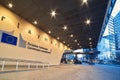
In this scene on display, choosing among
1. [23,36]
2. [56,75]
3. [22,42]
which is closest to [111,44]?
[23,36]

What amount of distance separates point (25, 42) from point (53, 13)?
4156 millimetres

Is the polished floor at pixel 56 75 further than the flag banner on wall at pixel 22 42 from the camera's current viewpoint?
No

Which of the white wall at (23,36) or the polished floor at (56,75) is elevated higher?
the white wall at (23,36)

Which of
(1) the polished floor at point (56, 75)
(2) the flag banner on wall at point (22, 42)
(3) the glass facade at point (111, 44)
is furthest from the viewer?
(3) the glass facade at point (111, 44)

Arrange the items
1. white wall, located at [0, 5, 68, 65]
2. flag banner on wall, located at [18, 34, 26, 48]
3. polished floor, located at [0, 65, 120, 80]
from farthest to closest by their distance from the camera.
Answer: flag banner on wall, located at [18, 34, 26, 48] → white wall, located at [0, 5, 68, 65] → polished floor, located at [0, 65, 120, 80]

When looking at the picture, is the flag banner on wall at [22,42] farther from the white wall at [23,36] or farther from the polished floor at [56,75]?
the polished floor at [56,75]

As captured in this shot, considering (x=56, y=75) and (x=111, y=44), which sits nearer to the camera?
A: (x=56, y=75)

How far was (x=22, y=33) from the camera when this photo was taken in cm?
1145

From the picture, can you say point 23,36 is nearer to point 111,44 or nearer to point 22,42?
point 22,42

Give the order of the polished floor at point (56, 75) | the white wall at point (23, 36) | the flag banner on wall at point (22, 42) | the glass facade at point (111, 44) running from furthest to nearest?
1. the glass facade at point (111, 44)
2. the flag banner on wall at point (22, 42)
3. the white wall at point (23, 36)
4. the polished floor at point (56, 75)

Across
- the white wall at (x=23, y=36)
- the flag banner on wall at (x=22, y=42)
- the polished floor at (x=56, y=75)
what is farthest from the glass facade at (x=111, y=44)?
the polished floor at (x=56, y=75)

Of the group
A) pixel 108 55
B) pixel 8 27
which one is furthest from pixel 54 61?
pixel 108 55

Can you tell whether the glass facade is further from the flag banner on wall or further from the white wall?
the flag banner on wall

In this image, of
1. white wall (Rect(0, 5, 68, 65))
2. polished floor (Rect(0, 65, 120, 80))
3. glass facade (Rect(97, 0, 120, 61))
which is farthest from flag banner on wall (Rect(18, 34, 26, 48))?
glass facade (Rect(97, 0, 120, 61))
